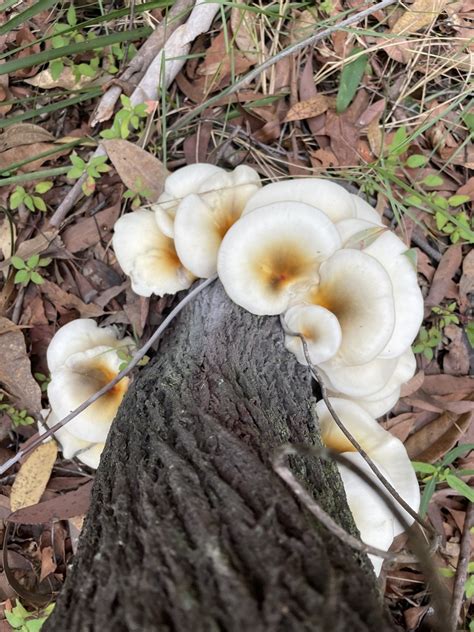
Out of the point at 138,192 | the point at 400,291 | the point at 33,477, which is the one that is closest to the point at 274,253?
the point at 400,291

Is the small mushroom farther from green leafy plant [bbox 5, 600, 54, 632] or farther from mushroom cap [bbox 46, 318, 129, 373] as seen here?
green leafy plant [bbox 5, 600, 54, 632]

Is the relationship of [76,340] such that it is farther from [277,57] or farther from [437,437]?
[437,437]

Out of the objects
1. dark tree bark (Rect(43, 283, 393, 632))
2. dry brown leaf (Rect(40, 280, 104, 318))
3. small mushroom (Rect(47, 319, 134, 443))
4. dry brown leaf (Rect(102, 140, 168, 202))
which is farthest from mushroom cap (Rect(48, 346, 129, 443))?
dry brown leaf (Rect(102, 140, 168, 202))

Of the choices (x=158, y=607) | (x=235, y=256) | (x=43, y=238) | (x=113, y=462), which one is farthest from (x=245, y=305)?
(x=43, y=238)

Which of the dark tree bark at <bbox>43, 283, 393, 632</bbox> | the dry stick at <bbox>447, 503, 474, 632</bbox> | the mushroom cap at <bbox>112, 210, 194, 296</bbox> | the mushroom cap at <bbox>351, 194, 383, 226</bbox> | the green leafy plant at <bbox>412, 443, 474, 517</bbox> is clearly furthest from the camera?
the green leafy plant at <bbox>412, 443, 474, 517</bbox>

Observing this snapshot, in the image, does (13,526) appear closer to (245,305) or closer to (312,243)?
(245,305)

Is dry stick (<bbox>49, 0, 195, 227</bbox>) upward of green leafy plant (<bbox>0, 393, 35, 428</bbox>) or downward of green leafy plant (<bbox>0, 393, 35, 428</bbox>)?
upward
